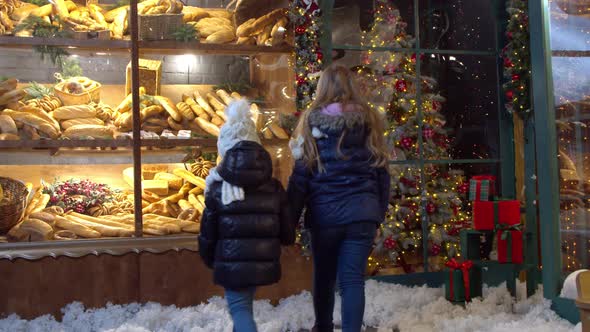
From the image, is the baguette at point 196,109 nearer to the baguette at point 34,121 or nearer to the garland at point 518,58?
the baguette at point 34,121

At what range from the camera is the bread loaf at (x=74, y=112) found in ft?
17.5

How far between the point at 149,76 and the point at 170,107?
0.93ft

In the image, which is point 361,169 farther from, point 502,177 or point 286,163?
point 502,177

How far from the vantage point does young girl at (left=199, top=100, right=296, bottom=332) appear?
351cm

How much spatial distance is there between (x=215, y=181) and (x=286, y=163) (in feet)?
7.20

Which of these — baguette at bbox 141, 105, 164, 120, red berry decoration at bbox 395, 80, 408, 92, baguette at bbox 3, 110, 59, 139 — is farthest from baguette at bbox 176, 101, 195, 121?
red berry decoration at bbox 395, 80, 408, 92

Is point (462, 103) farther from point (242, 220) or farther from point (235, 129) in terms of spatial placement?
point (242, 220)

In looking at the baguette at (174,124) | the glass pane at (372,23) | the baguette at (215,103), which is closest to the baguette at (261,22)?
the glass pane at (372,23)

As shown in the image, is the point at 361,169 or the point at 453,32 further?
the point at 453,32

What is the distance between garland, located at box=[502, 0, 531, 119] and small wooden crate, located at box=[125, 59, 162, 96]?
113 inches

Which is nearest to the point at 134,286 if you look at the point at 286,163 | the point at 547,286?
the point at 286,163

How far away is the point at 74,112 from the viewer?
5.37m

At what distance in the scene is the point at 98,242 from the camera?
513cm

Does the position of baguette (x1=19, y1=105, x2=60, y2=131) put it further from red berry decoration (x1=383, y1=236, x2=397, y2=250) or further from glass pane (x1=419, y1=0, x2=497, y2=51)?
glass pane (x1=419, y1=0, x2=497, y2=51)
